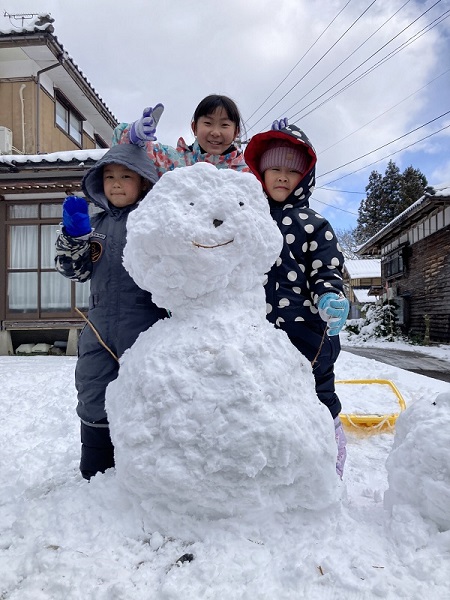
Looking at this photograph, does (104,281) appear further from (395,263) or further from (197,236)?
(395,263)

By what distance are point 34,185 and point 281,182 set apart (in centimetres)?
632

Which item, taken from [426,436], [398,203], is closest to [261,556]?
[426,436]

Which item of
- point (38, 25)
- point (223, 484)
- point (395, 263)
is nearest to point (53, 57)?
point (38, 25)

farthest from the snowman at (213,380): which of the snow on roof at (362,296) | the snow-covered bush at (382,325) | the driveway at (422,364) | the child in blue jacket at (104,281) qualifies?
the snow on roof at (362,296)

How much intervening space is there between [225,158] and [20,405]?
302 cm

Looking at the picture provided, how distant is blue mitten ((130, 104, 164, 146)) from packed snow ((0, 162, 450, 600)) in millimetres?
497

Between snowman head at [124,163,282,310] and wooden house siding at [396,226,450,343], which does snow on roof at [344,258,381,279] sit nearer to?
wooden house siding at [396,226,450,343]

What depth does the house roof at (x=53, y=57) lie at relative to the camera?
7797 mm

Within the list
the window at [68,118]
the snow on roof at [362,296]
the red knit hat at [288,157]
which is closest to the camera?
the red knit hat at [288,157]

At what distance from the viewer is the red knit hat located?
6.14 feet

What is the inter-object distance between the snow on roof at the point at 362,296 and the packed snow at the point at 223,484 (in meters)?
25.4

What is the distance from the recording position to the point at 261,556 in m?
1.11

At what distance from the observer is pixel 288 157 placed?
187 cm

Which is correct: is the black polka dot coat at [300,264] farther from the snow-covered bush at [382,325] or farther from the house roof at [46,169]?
the snow-covered bush at [382,325]
